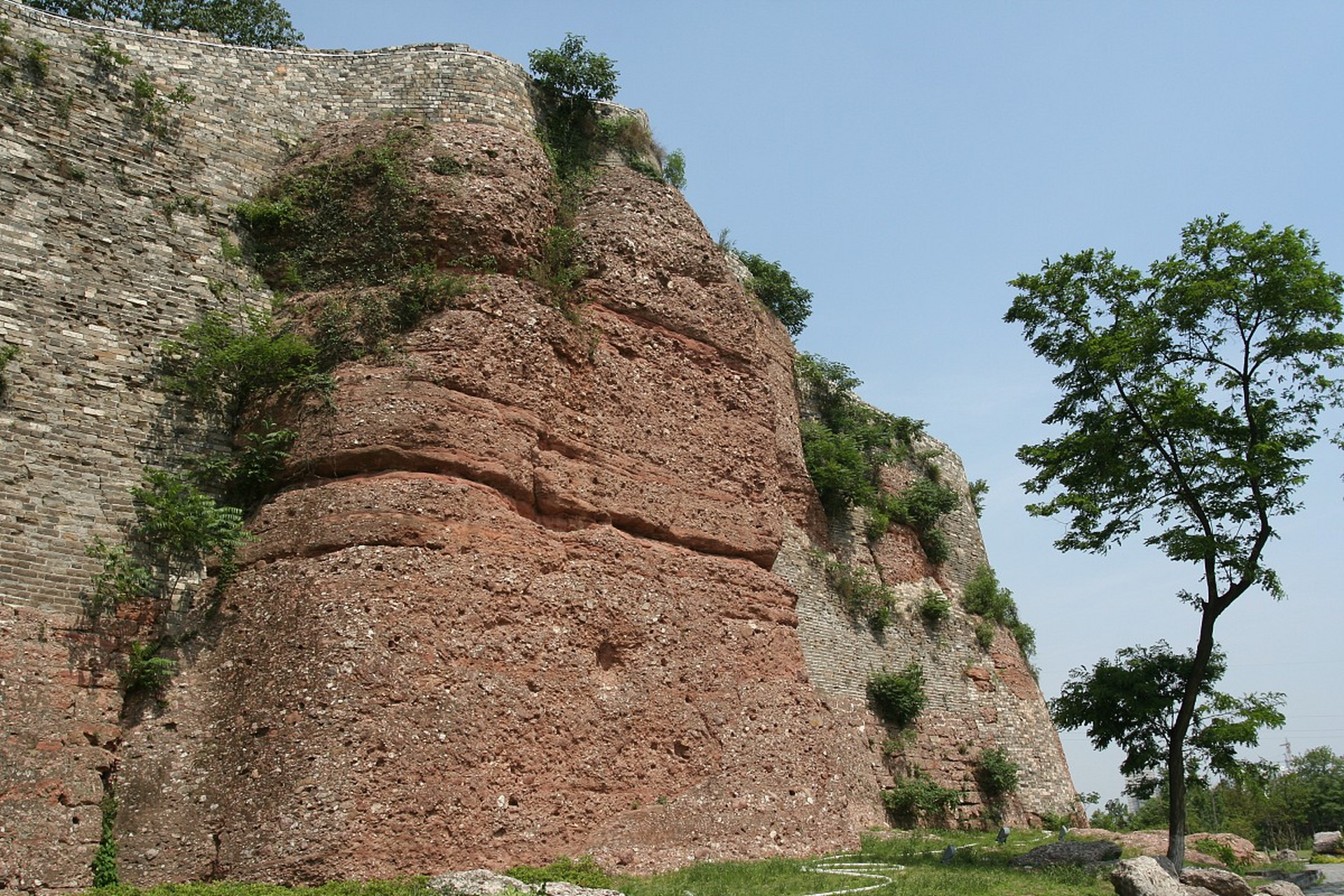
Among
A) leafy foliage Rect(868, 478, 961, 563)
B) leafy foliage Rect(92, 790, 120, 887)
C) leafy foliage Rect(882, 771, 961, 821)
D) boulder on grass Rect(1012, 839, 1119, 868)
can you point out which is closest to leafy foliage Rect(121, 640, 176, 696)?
leafy foliage Rect(92, 790, 120, 887)

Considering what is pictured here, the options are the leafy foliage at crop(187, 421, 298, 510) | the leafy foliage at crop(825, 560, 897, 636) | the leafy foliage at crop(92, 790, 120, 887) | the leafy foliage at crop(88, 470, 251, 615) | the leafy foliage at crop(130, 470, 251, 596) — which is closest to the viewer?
the leafy foliage at crop(92, 790, 120, 887)

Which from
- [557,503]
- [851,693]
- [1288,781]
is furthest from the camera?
[1288,781]

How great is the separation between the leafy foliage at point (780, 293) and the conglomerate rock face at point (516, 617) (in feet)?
27.6

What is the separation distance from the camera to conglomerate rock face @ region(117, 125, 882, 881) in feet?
29.2

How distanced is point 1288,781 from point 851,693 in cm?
4003

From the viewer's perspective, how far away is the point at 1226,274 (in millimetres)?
15148

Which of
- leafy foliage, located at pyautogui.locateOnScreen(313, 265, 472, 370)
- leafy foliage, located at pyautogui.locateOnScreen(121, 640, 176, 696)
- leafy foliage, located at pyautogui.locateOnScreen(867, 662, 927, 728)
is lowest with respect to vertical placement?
leafy foliage, located at pyautogui.locateOnScreen(121, 640, 176, 696)

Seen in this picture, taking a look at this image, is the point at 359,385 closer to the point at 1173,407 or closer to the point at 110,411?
the point at 110,411

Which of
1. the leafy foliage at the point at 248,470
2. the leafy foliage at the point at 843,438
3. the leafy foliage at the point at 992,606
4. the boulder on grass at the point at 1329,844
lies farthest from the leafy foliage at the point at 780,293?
the boulder on grass at the point at 1329,844

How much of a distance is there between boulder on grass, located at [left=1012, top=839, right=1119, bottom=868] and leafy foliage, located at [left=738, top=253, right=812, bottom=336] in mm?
12112

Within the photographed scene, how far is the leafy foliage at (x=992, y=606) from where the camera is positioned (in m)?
24.4

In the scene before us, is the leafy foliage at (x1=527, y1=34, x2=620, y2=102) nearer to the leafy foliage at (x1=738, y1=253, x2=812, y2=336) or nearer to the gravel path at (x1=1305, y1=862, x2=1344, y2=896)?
the leafy foliage at (x1=738, y1=253, x2=812, y2=336)

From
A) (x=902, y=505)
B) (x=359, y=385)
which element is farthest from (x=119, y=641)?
(x=902, y=505)

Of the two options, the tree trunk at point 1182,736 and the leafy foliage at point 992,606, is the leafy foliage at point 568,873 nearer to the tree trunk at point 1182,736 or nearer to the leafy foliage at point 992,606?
the tree trunk at point 1182,736
